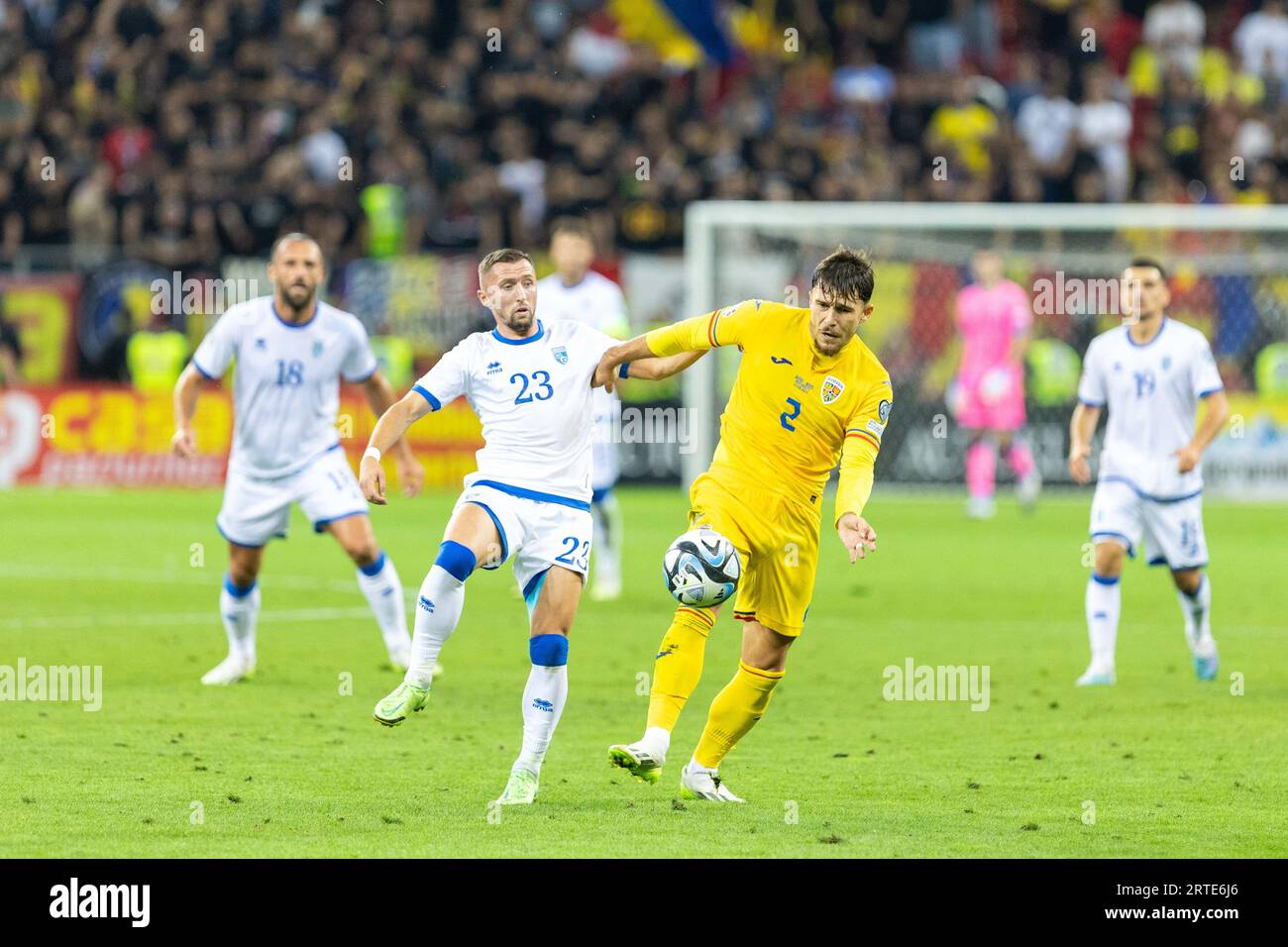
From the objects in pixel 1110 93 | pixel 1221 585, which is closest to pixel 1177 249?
pixel 1110 93

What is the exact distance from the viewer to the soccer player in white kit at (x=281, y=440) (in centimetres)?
1072

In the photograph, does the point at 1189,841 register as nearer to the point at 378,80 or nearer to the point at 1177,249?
the point at 1177,249

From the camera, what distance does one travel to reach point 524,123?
85.5 ft

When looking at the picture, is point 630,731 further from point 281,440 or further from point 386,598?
point 281,440

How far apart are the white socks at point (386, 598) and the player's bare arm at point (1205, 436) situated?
411 centimetres

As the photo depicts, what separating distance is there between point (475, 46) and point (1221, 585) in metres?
14.2

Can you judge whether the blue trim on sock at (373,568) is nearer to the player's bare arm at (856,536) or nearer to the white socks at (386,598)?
the white socks at (386,598)

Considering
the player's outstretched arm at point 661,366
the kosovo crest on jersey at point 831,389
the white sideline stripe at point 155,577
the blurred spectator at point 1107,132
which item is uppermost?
the blurred spectator at point 1107,132

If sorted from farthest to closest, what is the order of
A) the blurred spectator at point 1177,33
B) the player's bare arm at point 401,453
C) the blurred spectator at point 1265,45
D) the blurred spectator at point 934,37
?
the blurred spectator at point 934,37 < the blurred spectator at point 1177,33 < the blurred spectator at point 1265,45 < the player's bare arm at point 401,453

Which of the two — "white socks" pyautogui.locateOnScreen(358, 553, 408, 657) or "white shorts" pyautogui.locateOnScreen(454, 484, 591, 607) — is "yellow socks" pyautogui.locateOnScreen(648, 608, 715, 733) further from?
"white socks" pyautogui.locateOnScreen(358, 553, 408, 657)

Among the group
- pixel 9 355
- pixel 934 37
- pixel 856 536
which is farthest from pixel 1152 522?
pixel 934 37

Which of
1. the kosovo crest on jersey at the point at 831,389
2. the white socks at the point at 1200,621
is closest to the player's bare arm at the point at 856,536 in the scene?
the kosovo crest on jersey at the point at 831,389

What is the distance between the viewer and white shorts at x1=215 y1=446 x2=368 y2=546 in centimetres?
1073

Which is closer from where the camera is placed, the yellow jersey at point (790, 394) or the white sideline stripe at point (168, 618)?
the yellow jersey at point (790, 394)
